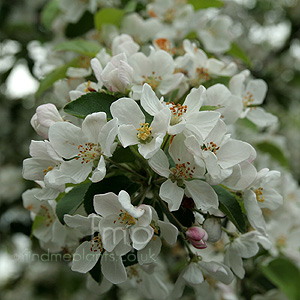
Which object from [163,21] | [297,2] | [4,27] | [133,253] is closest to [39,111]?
[133,253]

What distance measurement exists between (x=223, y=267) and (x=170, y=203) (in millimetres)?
306

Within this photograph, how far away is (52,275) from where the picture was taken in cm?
339

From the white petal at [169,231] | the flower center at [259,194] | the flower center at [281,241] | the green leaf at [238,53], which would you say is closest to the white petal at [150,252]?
the white petal at [169,231]

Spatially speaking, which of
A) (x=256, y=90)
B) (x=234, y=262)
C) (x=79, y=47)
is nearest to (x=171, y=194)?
(x=234, y=262)

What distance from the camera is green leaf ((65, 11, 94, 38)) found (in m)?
1.92

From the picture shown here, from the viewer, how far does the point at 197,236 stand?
3.34 ft

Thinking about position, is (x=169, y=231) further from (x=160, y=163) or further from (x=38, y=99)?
(x=38, y=99)

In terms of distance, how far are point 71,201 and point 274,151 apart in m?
1.46

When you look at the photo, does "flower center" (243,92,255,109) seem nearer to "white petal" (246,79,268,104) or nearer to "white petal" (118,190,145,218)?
"white petal" (246,79,268,104)

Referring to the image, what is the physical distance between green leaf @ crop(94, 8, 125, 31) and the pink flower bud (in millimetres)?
1083

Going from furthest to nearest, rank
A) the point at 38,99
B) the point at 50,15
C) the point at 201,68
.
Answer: the point at 38,99 < the point at 50,15 < the point at 201,68

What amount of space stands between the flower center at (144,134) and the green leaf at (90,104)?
0.45 feet

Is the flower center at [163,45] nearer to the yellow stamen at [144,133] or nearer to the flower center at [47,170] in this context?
the yellow stamen at [144,133]

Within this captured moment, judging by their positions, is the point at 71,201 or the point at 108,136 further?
the point at 71,201
